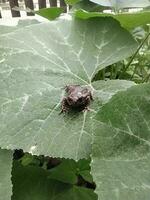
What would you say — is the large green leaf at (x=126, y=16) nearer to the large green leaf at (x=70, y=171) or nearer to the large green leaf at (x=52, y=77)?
the large green leaf at (x=52, y=77)

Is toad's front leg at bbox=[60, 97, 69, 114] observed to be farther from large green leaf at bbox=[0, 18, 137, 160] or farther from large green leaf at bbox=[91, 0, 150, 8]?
large green leaf at bbox=[91, 0, 150, 8]

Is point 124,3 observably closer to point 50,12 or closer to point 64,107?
point 50,12

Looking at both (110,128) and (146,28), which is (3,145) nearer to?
(110,128)

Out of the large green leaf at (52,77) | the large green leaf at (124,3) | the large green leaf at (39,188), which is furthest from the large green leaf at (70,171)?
the large green leaf at (124,3)

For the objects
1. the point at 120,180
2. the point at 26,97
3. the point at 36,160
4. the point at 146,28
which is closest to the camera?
the point at 120,180

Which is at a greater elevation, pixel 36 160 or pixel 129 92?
pixel 129 92

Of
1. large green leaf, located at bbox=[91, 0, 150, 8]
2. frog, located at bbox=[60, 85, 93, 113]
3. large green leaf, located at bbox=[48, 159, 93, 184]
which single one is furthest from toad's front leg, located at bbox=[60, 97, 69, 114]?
large green leaf, located at bbox=[91, 0, 150, 8]

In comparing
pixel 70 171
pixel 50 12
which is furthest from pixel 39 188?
pixel 50 12

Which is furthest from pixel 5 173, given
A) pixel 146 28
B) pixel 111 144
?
pixel 146 28

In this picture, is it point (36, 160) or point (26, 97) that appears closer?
point (26, 97)
